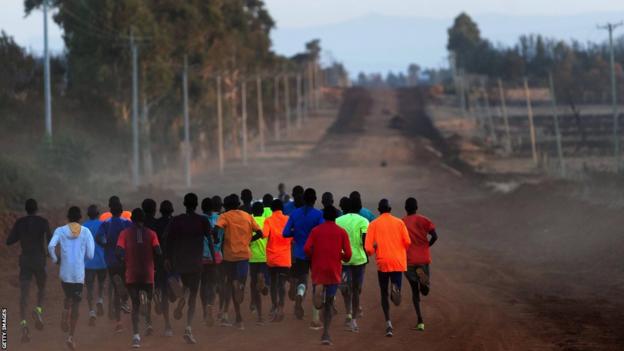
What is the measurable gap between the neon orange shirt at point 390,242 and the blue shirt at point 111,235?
136 inches

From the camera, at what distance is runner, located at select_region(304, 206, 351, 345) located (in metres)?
15.4

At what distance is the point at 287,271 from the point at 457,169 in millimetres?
55973

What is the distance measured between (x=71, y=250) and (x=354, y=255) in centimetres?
391

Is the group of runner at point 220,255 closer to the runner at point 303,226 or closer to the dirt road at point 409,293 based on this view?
the runner at point 303,226

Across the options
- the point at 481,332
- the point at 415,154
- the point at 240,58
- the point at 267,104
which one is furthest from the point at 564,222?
the point at 267,104

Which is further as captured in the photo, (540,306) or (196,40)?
(196,40)

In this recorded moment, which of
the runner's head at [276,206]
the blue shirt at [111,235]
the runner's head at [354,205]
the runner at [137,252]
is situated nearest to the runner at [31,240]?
the blue shirt at [111,235]

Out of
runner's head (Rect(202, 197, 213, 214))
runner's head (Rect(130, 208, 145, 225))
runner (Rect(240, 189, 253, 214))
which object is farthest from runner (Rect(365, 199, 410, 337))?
runner's head (Rect(130, 208, 145, 225))

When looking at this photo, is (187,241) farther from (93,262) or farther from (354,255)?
(354,255)

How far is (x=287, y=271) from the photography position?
56.3 ft

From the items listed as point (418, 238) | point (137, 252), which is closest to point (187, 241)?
point (137, 252)

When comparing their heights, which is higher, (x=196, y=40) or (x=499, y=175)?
Result: (x=196, y=40)

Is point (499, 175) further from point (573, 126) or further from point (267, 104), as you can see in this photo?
point (267, 104)

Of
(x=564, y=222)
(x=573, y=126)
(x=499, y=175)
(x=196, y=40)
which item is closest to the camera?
(x=564, y=222)
